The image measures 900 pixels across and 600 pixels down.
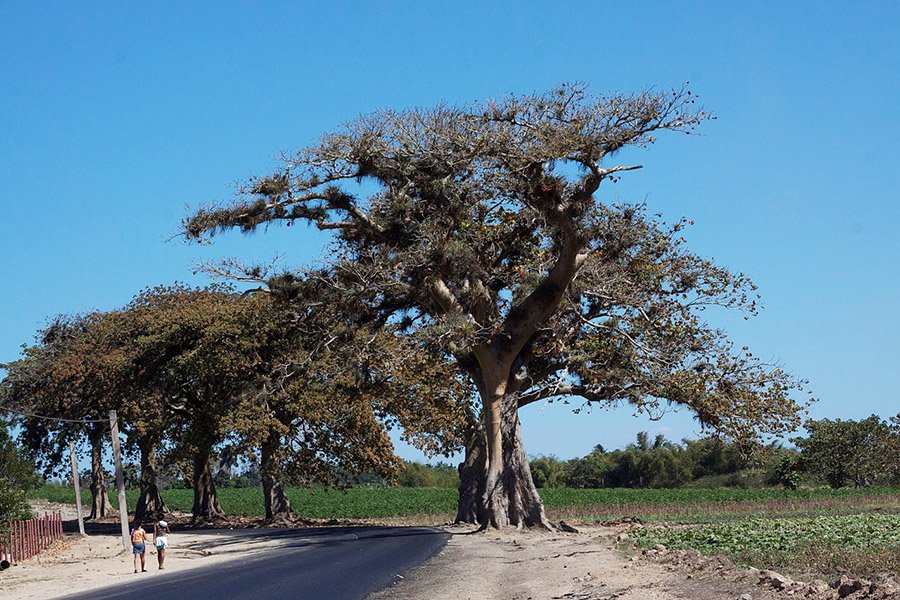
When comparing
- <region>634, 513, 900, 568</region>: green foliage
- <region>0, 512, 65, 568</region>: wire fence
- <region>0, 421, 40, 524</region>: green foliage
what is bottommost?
<region>634, 513, 900, 568</region>: green foliage

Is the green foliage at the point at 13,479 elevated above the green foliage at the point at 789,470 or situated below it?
above

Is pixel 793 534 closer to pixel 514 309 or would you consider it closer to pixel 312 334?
pixel 514 309

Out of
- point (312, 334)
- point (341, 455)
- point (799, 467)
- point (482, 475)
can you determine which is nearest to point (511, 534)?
point (482, 475)

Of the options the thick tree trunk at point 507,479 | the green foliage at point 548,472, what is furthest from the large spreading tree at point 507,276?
the green foliage at point 548,472

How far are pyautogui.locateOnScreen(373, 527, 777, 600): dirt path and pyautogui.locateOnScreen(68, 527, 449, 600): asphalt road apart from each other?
801mm

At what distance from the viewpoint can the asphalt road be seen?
18.9 metres

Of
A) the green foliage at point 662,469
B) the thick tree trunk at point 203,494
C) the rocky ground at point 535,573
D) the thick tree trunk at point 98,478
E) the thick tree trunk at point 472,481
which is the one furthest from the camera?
the green foliage at point 662,469

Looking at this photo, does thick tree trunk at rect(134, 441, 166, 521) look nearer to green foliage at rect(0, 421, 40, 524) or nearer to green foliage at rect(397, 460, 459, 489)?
green foliage at rect(0, 421, 40, 524)

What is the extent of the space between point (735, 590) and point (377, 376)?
85.2 ft

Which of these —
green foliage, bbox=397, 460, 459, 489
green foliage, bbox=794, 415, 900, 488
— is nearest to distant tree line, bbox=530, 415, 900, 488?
green foliage, bbox=794, 415, 900, 488

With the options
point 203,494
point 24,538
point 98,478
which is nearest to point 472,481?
point 24,538

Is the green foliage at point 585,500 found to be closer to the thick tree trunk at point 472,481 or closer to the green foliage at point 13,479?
the thick tree trunk at point 472,481

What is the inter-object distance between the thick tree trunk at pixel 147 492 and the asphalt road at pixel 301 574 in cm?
2186

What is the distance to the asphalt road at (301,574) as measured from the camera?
1889 centimetres
